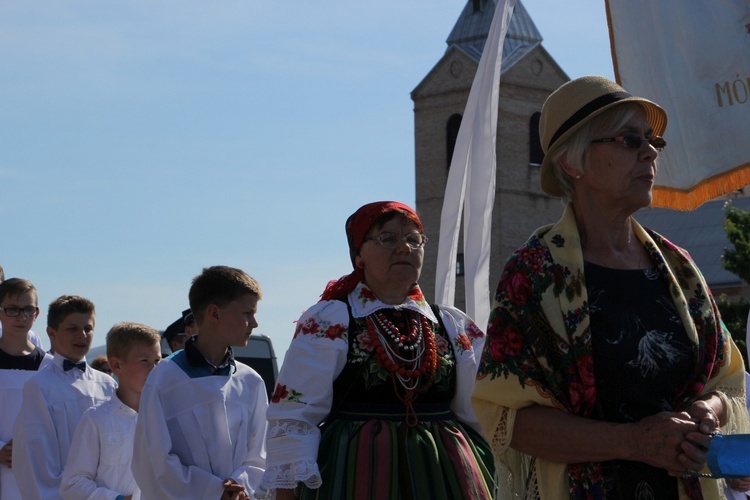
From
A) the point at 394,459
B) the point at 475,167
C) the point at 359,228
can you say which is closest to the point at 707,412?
the point at 394,459

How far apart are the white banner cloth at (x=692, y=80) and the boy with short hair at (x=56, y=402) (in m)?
3.76

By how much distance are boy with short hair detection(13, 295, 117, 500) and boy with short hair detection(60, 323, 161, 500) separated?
25.5 inches

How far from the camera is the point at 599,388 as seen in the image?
3.63m

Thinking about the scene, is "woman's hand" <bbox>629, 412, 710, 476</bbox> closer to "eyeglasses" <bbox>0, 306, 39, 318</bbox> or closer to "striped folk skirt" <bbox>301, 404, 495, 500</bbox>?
"striped folk skirt" <bbox>301, 404, 495, 500</bbox>

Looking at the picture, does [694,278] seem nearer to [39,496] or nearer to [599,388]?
[599,388]

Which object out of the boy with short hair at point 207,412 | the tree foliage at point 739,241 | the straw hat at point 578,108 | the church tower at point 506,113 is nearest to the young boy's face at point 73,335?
the boy with short hair at point 207,412

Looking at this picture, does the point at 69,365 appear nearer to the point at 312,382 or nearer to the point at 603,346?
the point at 312,382

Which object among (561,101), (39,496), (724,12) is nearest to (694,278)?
(561,101)

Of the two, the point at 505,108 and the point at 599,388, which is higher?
the point at 505,108

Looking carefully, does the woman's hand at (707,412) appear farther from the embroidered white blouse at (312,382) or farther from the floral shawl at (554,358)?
the embroidered white blouse at (312,382)

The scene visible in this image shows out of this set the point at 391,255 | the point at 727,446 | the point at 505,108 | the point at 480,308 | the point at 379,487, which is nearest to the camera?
the point at 727,446

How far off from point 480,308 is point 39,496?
291 cm

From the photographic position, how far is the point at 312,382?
5.23 metres

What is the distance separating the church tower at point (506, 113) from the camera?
6912cm
